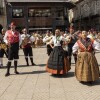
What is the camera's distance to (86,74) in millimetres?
8977

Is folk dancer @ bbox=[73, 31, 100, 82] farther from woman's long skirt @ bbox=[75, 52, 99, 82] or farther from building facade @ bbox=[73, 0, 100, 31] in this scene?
building facade @ bbox=[73, 0, 100, 31]

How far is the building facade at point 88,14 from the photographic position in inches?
1660

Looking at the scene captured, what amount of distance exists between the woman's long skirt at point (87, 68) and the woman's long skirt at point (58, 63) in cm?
109

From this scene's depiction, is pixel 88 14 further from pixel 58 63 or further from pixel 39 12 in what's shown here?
pixel 58 63

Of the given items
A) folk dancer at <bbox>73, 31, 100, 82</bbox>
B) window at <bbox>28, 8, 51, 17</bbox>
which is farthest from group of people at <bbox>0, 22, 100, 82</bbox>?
window at <bbox>28, 8, 51, 17</bbox>

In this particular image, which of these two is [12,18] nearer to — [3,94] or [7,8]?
[7,8]

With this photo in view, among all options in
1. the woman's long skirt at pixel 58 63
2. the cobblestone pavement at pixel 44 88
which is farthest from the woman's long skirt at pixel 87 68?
the woman's long skirt at pixel 58 63

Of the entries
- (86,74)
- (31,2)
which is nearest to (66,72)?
(86,74)

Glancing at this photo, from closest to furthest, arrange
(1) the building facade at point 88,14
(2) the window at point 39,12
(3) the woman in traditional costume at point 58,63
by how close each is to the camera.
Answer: (3) the woman in traditional costume at point 58,63
(1) the building facade at point 88,14
(2) the window at point 39,12

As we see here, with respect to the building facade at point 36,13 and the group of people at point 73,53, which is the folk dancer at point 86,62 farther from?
the building facade at point 36,13

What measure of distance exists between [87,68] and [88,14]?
39277 mm

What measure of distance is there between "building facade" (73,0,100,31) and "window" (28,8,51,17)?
574 centimetres

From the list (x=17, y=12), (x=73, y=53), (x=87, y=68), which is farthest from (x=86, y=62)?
(x=17, y=12)

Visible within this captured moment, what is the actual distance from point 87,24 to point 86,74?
38.2 m
